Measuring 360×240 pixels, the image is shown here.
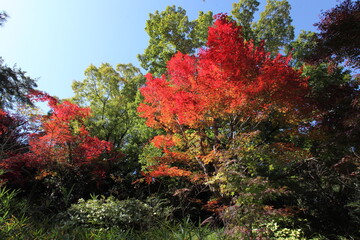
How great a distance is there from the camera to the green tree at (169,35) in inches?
548

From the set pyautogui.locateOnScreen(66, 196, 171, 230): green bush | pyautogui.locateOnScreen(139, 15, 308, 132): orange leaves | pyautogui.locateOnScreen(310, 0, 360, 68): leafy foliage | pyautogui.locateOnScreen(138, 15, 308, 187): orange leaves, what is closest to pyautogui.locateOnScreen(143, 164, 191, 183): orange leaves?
pyautogui.locateOnScreen(138, 15, 308, 187): orange leaves

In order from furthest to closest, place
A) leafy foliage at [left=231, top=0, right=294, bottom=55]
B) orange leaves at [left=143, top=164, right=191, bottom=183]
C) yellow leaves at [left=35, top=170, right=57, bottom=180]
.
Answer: leafy foliage at [left=231, top=0, right=294, bottom=55], yellow leaves at [left=35, top=170, right=57, bottom=180], orange leaves at [left=143, top=164, right=191, bottom=183]

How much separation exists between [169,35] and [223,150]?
1080 centimetres

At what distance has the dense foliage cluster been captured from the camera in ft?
17.3

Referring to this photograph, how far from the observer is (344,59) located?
5605 mm

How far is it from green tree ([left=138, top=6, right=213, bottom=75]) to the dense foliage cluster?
452 centimetres

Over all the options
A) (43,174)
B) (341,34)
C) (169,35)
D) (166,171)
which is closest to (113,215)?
(166,171)

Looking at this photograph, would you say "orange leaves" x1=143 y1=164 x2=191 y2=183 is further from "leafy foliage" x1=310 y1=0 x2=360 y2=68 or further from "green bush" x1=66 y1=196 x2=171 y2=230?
"leafy foliage" x1=310 y1=0 x2=360 y2=68

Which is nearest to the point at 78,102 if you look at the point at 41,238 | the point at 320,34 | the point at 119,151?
the point at 119,151

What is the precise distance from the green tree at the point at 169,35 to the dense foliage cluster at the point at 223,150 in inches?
178

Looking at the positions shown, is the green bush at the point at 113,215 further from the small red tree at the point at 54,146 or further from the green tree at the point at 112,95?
the green tree at the point at 112,95

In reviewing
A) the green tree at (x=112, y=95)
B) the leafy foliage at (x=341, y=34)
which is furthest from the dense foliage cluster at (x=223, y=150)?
the green tree at (x=112, y=95)

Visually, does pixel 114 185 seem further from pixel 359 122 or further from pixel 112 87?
pixel 359 122

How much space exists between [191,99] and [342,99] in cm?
458
